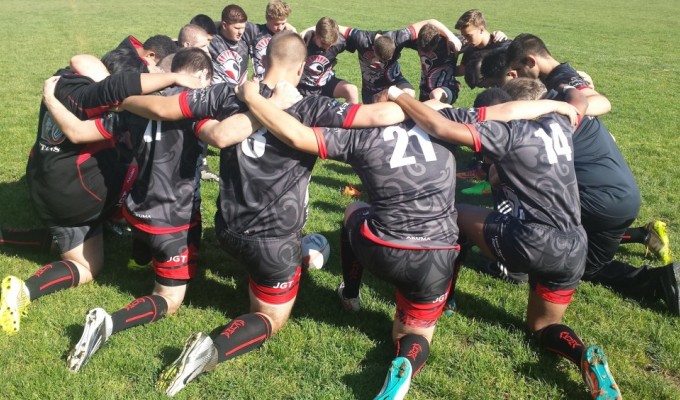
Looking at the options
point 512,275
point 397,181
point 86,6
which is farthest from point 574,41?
point 86,6

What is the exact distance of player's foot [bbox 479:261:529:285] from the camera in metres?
5.27

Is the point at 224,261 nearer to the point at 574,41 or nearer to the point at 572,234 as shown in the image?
the point at 572,234

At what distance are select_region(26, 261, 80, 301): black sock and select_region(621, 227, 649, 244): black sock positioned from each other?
510cm

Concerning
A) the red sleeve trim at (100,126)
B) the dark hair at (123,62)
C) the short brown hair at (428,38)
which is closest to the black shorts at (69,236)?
the red sleeve trim at (100,126)

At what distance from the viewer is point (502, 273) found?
17.6 ft

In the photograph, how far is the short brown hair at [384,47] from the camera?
8375mm

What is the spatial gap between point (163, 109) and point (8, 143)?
617cm

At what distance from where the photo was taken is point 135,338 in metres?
→ 4.30

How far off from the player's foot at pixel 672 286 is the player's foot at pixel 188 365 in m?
3.58

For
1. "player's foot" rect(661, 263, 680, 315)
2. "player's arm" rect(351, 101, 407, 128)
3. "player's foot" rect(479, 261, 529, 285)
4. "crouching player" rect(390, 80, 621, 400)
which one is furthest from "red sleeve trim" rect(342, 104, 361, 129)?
"player's foot" rect(661, 263, 680, 315)

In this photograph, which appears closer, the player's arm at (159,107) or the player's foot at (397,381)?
the player's foot at (397,381)

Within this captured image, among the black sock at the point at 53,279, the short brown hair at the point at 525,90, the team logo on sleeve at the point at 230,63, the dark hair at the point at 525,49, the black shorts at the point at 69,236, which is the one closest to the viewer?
the black sock at the point at 53,279

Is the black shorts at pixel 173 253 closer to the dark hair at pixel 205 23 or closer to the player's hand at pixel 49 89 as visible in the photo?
the player's hand at pixel 49 89

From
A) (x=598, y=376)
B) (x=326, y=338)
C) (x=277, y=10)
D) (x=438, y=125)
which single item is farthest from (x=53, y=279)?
(x=277, y=10)
